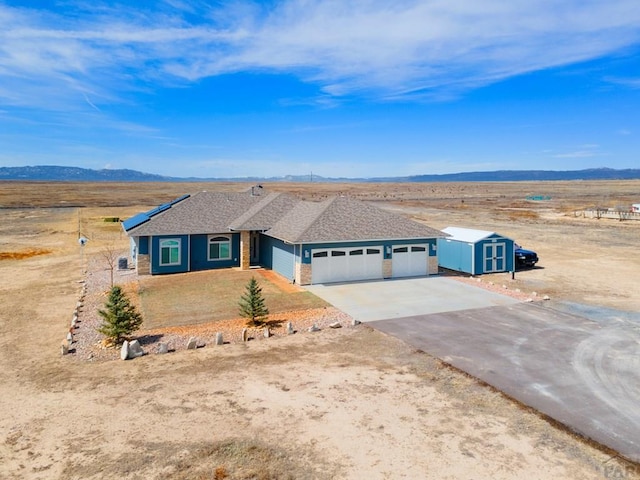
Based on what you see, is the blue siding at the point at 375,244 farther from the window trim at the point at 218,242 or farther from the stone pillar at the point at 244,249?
the window trim at the point at 218,242

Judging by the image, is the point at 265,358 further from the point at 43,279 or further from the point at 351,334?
the point at 43,279

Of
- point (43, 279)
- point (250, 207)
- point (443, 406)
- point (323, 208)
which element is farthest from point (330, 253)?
point (43, 279)

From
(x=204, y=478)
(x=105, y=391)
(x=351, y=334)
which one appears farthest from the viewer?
(x=351, y=334)

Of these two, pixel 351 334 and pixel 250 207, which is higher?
pixel 250 207

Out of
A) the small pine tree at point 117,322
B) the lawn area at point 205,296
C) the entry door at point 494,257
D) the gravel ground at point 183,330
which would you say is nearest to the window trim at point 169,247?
the lawn area at point 205,296

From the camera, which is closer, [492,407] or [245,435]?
[245,435]

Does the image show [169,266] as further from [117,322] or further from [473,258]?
[473,258]
